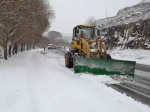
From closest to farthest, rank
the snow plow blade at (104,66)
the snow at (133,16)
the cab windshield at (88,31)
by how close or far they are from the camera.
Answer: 1. the snow plow blade at (104,66)
2. the cab windshield at (88,31)
3. the snow at (133,16)

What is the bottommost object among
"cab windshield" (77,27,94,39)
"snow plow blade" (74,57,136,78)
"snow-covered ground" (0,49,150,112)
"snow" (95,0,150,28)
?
"snow-covered ground" (0,49,150,112)

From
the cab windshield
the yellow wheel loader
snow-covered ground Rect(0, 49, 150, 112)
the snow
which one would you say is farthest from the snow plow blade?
the snow

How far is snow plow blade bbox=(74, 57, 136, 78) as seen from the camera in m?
9.66

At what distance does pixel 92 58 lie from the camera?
9.82 metres

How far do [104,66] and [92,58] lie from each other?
69 cm

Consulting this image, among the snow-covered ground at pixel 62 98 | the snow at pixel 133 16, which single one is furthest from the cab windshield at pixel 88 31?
the snow at pixel 133 16

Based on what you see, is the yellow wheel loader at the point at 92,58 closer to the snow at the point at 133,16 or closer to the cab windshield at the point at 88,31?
the cab windshield at the point at 88,31

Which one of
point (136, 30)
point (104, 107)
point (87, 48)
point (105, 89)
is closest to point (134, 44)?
point (136, 30)

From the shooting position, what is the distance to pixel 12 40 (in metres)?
23.8

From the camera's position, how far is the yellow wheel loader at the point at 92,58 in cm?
969

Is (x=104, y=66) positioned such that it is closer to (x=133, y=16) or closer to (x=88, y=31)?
(x=88, y=31)

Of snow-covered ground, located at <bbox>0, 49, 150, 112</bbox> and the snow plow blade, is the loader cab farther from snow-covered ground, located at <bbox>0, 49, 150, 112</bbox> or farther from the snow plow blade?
snow-covered ground, located at <bbox>0, 49, 150, 112</bbox>

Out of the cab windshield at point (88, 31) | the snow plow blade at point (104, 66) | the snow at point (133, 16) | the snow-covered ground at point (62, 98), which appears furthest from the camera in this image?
the snow at point (133, 16)

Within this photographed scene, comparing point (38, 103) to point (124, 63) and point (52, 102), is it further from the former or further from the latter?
point (124, 63)
